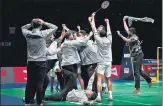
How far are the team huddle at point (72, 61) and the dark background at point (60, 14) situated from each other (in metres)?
10.00

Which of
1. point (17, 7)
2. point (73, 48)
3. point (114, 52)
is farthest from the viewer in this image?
point (114, 52)

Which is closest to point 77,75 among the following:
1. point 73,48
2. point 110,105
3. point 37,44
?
point 73,48

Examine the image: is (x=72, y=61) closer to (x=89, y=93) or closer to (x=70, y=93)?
(x=70, y=93)

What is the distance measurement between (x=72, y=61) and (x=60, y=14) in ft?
40.7

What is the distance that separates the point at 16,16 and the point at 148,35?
30.2 feet

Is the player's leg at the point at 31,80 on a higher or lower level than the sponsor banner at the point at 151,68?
higher

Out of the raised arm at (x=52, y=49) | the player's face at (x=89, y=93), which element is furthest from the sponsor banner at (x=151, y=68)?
the raised arm at (x=52, y=49)

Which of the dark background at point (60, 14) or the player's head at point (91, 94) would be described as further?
the dark background at point (60, 14)

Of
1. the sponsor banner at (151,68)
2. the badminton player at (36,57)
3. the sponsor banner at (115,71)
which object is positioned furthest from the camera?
the sponsor banner at (115,71)

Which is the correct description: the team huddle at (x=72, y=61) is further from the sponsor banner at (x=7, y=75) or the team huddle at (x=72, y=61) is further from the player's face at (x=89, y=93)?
the sponsor banner at (x=7, y=75)

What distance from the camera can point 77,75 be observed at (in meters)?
11.5

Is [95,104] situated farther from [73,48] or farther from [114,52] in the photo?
[114,52]

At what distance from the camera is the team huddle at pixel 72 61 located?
8812 millimetres

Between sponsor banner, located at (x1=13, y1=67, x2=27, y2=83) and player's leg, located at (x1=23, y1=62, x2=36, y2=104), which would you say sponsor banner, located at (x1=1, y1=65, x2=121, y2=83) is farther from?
player's leg, located at (x1=23, y1=62, x2=36, y2=104)
